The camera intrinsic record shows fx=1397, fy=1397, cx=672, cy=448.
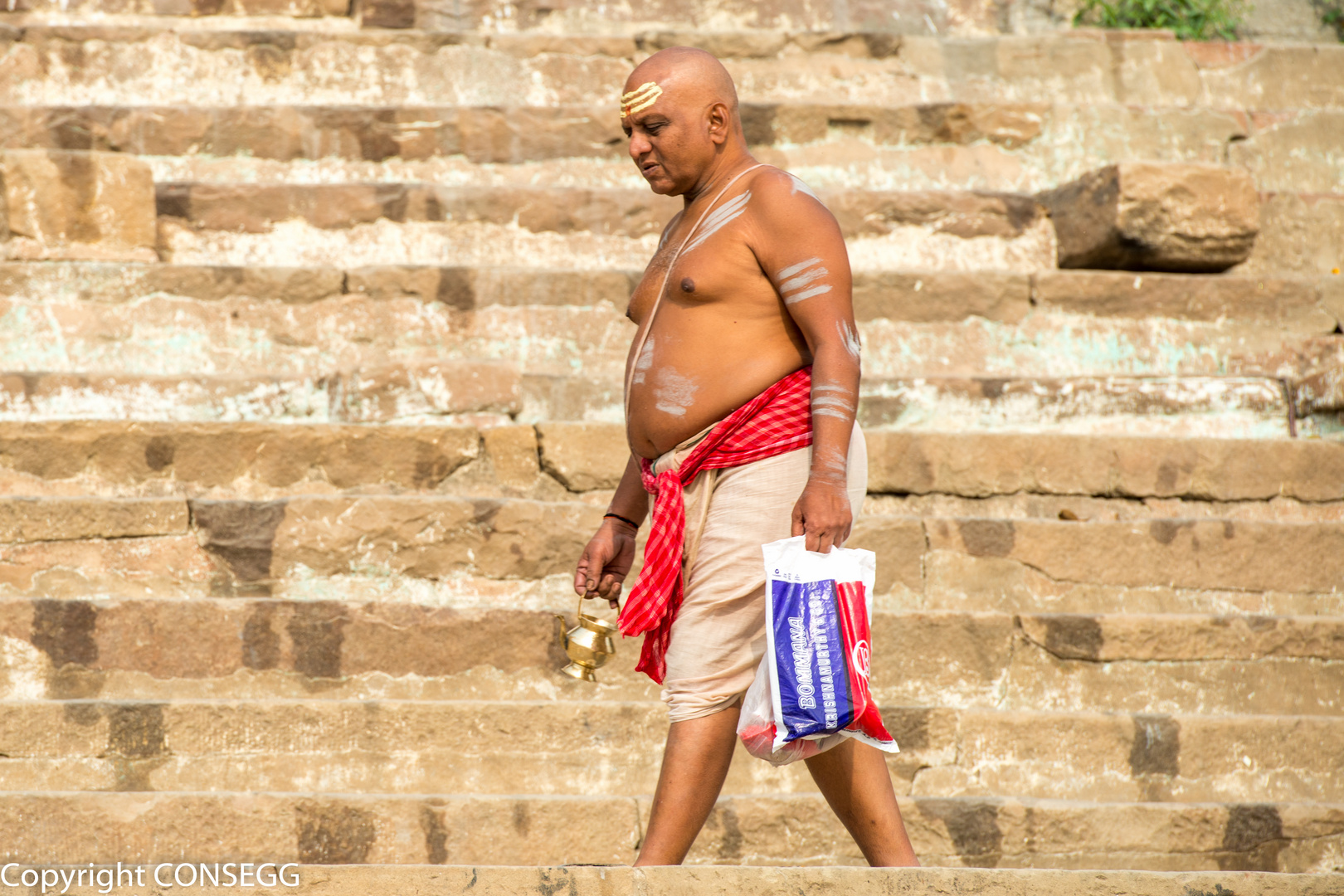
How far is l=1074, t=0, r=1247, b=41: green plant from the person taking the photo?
7555 millimetres

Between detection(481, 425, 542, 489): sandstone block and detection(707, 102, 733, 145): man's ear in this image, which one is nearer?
detection(707, 102, 733, 145): man's ear

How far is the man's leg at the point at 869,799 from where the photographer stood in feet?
8.09

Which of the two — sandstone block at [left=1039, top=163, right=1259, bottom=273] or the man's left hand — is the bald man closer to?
the man's left hand

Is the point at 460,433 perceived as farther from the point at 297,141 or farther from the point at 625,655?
the point at 297,141

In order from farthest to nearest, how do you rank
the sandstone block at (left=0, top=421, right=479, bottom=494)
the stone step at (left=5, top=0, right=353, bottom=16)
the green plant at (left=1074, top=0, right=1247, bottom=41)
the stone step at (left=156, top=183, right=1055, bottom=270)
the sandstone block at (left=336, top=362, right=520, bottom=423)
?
the green plant at (left=1074, top=0, right=1247, bottom=41) < the stone step at (left=5, top=0, right=353, bottom=16) < the stone step at (left=156, top=183, right=1055, bottom=270) < the sandstone block at (left=336, top=362, right=520, bottom=423) < the sandstone block at (left=0, top=421, right=479, bottom=494)

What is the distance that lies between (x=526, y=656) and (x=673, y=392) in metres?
1.25

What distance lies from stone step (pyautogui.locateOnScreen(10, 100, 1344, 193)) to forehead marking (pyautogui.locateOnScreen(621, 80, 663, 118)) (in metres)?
3.46

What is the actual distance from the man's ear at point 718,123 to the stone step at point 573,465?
66.1 inches

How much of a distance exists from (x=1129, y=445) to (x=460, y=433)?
2.07 m

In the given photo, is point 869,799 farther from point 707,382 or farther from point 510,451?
point 510,451

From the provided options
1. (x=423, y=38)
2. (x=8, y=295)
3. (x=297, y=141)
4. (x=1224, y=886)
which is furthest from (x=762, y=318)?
(x=423, y=38)

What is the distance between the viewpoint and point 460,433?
4.26m

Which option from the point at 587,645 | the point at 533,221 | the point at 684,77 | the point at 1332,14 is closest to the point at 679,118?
the point at 684,77

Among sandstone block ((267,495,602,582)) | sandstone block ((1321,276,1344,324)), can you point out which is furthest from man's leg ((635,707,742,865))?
sandstone block ((1321,276,1344,324))
